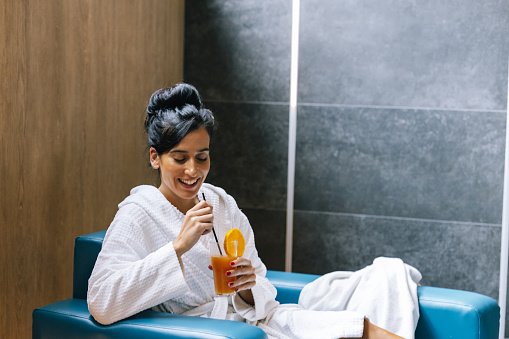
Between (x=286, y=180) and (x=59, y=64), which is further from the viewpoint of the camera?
(x=286, y=180)

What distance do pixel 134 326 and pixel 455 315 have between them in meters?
1.03

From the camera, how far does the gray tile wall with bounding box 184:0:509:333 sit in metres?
3.23

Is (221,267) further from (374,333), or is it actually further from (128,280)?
(374,333)

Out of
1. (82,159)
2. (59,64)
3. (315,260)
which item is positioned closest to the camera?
(59,64)

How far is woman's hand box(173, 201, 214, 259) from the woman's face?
0.56 ft

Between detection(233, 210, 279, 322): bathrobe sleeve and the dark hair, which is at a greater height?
the dark hair

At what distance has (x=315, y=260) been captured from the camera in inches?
140

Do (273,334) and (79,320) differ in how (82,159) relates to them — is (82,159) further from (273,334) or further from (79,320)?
(273,334)

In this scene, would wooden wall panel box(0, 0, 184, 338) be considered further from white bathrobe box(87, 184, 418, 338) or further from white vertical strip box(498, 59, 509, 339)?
white vertical strip box(498, 59, 509, 339)

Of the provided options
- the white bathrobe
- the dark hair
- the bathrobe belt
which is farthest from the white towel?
the dark hair

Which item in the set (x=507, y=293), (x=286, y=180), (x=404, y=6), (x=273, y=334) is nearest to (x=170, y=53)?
(x=286, y=180)

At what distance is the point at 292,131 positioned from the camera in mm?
3518

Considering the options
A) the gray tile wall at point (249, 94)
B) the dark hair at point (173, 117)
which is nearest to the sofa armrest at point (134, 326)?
the dark hair at point (173, 117)

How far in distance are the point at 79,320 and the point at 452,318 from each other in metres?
1.18
